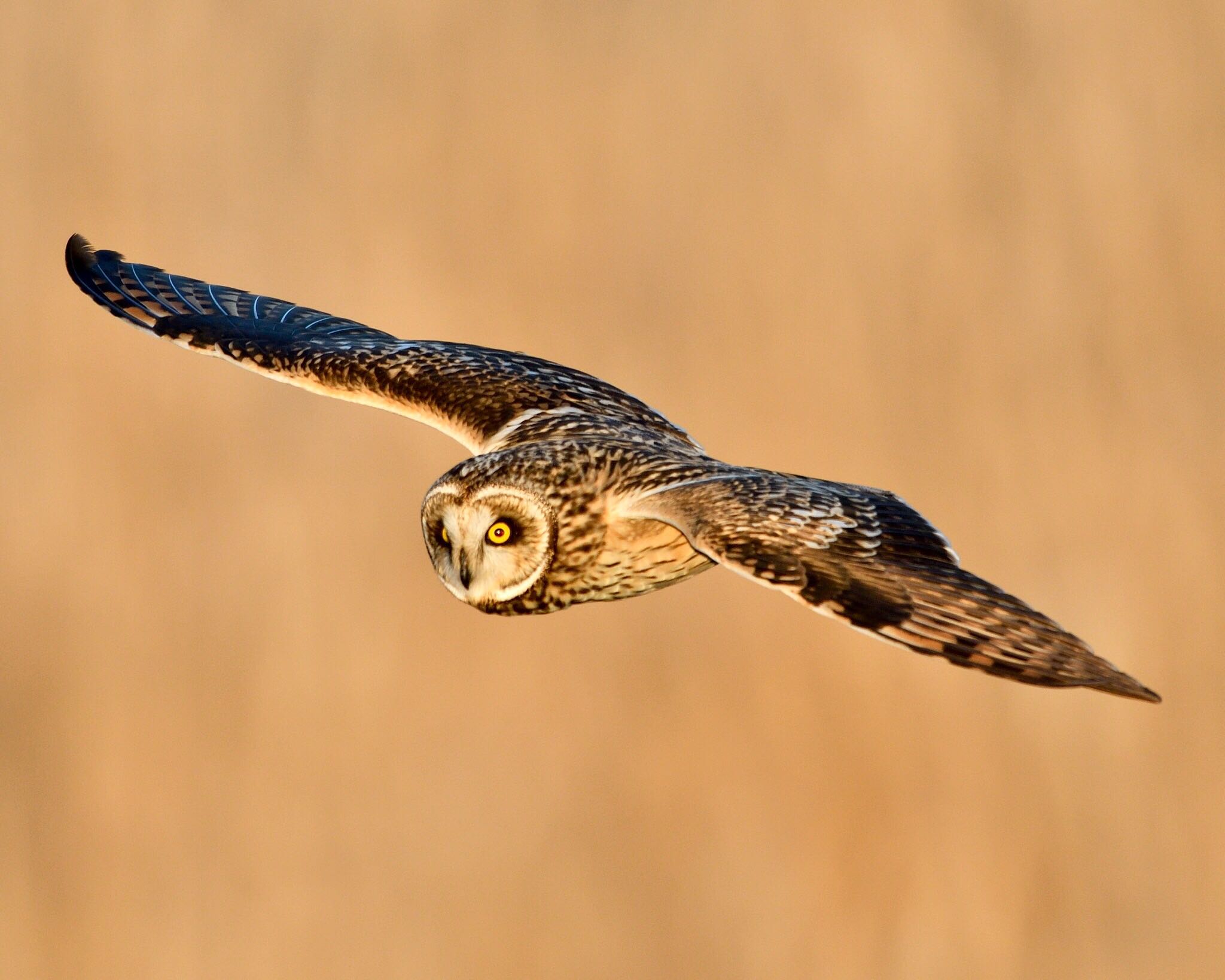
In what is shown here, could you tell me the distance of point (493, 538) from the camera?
4.59m

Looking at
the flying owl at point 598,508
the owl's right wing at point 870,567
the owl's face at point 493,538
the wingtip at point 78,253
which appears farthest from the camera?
the wingtip at point 78,253

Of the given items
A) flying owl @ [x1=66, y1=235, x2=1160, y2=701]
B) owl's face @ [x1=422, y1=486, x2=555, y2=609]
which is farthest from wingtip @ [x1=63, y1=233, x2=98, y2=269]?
owl's face @ [x1=422, y1=486, x2=555, y2=609]

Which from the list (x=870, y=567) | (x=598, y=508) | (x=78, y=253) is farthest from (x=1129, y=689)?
(x=78, y=253)

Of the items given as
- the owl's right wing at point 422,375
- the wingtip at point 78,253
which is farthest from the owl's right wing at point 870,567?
the wingtip at point 78,253

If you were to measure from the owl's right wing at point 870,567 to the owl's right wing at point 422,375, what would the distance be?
3.15 feet

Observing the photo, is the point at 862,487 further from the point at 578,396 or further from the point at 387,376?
the point at 387,376

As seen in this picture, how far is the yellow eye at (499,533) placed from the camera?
15.0ft

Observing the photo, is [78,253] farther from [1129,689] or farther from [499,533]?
[1129,689]

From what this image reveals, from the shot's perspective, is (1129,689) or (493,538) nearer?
(1129,689)

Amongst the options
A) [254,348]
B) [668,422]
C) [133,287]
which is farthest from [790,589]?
[133,287]

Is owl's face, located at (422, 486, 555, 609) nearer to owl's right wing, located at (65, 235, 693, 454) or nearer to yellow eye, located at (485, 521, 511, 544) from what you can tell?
yellow eye, located at (485, 521, 511, 544)

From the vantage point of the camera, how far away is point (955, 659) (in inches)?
146

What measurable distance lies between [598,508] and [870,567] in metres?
0.90

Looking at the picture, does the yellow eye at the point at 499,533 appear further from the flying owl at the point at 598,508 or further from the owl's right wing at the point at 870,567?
the owl's right wing at the point at 870,567
